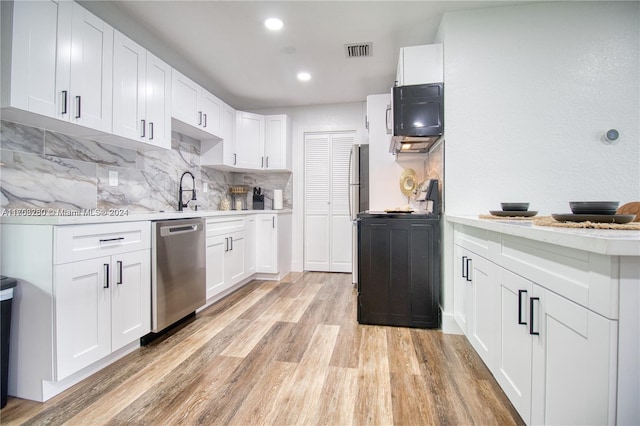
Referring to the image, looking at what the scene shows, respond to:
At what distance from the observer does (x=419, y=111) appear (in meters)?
2.36

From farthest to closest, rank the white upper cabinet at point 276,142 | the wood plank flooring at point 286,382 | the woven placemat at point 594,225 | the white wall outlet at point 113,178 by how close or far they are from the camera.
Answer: the white upper cabinet at point 276,142 → the white wall outlet at point 113,178 → the wood plank flooring at point 286,382 → the woven placemat at point 594,225

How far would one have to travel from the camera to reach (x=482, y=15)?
2.24 metres

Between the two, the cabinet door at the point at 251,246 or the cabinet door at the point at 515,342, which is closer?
the cabinet door at the point at 515,342

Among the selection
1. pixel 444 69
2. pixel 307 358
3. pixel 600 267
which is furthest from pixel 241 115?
pixel 600 267

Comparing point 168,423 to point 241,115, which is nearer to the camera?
point 168,423

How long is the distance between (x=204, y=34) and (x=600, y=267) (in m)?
3.10

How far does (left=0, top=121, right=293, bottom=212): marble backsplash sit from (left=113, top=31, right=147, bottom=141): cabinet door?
334mm

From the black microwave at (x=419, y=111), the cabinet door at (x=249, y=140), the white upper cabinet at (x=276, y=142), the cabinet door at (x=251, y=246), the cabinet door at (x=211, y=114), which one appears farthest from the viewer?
the white upper cabinet at (x=276, y=142)

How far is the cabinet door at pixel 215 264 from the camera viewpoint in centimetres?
278

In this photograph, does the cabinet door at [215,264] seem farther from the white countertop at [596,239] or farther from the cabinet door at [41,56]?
the white countertop at [596,239]

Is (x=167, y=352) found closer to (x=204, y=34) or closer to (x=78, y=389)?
(x=78, y=389)

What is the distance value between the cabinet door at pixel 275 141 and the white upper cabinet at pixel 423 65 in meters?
2.19

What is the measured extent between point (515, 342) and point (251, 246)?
10.1 ft

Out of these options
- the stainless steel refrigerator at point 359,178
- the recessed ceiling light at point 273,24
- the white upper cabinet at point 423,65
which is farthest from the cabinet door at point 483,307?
the recessed ceiling light at point 273,24
